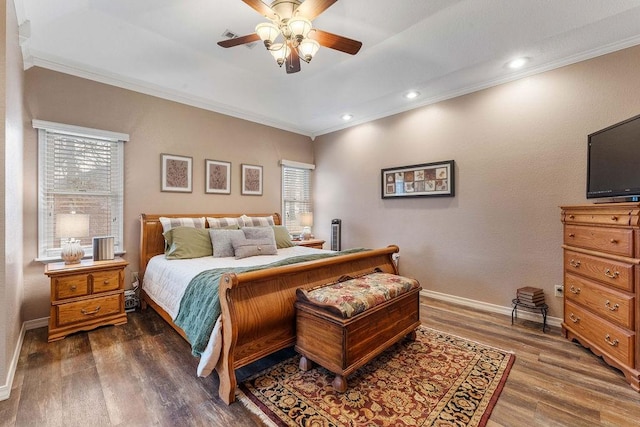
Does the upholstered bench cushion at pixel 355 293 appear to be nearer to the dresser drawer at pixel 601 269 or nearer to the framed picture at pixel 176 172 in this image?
the dresser drawer at pixel 601 269

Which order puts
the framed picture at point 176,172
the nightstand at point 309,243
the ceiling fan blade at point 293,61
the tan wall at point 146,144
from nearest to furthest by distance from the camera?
the ceiling fan blade at point 293,61 < the tan wall at point 146,144 < the framed picture at point 176,172 < the nightstand at point 309,243

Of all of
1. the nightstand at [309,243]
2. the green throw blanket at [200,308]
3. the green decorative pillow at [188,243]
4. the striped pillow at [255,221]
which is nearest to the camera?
the green throw blanket at [200,308]

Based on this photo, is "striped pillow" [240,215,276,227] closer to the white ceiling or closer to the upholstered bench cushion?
the white ceiling

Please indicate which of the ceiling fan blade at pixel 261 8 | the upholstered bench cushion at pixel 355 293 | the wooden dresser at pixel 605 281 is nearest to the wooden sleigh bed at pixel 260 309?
the upholstered bench cushion at pixel 355 293

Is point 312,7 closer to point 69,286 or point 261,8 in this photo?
point 261,8

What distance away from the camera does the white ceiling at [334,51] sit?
2184mm

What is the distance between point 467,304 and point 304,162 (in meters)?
3.56

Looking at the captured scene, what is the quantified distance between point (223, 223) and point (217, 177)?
75 centimetres

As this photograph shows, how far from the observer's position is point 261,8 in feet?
6.12

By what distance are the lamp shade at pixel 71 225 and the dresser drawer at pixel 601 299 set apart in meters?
4.64

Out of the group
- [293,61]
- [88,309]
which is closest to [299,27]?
[293,61]

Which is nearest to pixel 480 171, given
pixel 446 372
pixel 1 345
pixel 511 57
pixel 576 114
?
pixel 576 114

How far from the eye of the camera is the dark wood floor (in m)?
1.62

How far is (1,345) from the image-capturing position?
174 cm
